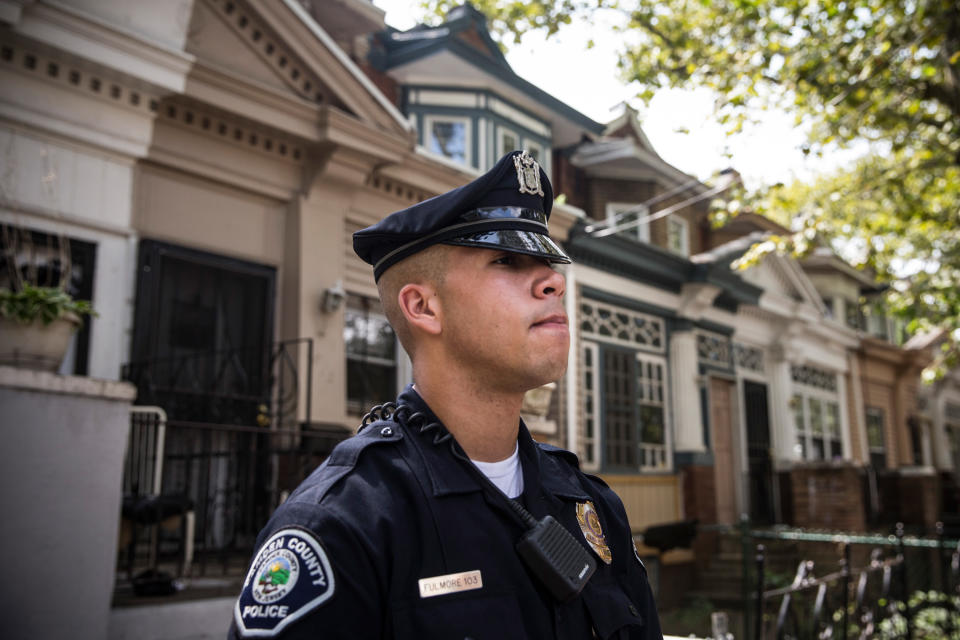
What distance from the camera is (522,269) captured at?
1.94 metres

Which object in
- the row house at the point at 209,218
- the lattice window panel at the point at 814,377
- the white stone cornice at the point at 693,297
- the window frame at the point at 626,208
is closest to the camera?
the row house at the point at 209,218

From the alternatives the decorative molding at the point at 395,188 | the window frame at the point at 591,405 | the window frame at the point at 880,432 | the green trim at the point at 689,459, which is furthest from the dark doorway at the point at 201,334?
the window frame at the point at 880,432

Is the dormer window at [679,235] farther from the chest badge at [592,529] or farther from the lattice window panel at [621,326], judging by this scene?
the chest badge at [592,529]

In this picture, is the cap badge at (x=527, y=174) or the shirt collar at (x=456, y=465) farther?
the cap badge at (x=527, y=174)

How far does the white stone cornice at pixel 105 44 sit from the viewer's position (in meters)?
6.38

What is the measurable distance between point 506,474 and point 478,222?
0.62 meters

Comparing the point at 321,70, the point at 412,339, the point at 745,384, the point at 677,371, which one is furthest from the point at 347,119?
the point at 745,384

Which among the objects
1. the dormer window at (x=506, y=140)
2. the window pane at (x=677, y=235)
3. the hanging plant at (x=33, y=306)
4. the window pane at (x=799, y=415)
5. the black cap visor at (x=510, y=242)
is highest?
the dormer window at (x=506, y=140)

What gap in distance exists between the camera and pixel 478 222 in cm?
194

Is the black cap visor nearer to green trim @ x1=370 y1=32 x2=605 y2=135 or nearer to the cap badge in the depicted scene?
the cap badge

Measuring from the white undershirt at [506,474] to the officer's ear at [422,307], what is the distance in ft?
1.13

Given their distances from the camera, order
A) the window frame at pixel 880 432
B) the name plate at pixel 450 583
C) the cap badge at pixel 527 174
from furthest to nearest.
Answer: the window frame at pixel 880 432 < the cap badge at pixel 527 174 < the name plate at pixel 450 583

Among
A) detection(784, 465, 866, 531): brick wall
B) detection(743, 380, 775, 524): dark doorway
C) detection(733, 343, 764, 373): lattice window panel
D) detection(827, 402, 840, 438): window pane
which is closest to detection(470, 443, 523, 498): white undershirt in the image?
detection(784, 465, 866, 531): brick wall

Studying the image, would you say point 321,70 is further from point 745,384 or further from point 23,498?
point 745,384
